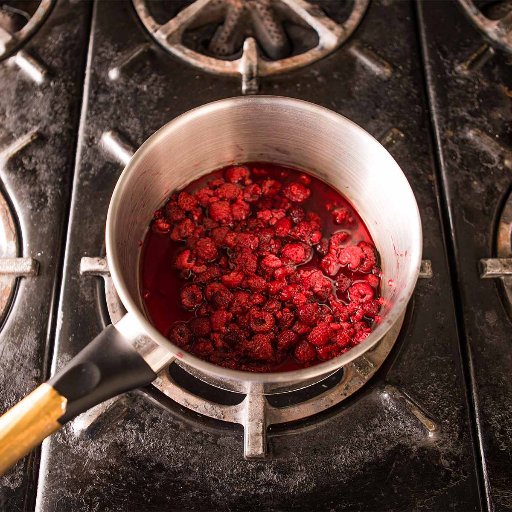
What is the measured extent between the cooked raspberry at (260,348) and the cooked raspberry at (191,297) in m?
0.09

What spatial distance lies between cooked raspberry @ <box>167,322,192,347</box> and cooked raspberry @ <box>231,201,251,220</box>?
17cm

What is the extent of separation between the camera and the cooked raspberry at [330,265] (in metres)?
0.77

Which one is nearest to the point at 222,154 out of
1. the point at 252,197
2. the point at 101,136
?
the point at 252,197

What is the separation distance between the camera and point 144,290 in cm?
76

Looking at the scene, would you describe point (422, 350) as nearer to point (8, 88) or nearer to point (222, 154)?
point (222, 154)

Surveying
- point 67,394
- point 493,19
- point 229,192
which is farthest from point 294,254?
point 493,19

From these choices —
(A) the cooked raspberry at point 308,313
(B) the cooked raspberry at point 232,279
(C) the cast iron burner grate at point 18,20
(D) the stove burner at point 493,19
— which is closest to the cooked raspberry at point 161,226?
(B) the cooked raspberry at point 232,279

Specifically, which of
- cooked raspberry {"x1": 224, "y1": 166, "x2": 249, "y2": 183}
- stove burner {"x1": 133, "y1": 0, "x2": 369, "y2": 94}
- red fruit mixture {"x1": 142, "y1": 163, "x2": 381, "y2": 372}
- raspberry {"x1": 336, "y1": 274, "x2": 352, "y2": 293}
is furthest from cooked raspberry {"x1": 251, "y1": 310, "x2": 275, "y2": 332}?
stove burner {"x1": 133, "y1": 0, "x2": 369, "y2": 94}

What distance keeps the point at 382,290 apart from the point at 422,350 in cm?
9

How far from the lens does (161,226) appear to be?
0.79 meters

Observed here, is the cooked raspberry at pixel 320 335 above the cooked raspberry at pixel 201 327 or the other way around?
the other way around

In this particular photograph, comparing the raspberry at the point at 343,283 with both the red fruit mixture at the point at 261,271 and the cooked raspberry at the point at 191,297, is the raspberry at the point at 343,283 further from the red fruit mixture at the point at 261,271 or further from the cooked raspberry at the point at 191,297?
the cooked raspberry at the point at 191,297

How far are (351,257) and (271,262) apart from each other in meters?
0.11

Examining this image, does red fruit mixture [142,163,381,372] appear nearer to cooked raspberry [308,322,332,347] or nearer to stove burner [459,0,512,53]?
cooked raspberry [308,322,332,347]
